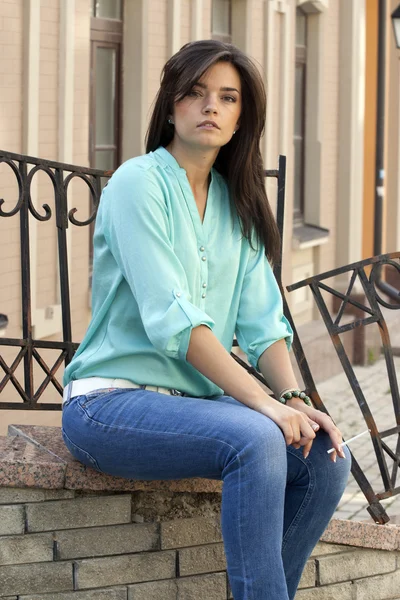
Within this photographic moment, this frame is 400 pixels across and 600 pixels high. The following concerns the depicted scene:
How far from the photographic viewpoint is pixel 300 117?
1224 cm

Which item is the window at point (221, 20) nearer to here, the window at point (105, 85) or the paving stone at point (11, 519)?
the window at point (105, 85)

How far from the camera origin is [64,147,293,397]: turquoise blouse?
320cm

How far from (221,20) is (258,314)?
22.6 feet

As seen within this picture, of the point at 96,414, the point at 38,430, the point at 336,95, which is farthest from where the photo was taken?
the point at 336,95

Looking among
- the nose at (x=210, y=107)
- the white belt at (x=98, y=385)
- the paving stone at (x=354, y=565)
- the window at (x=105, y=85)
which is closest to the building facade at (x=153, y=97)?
the window at (x=105, y=85)

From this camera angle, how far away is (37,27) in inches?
268

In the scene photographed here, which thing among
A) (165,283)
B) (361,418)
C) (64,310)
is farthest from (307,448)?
(361,418)

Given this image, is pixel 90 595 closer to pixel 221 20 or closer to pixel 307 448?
pixel 307 448

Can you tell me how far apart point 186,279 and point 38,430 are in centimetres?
75

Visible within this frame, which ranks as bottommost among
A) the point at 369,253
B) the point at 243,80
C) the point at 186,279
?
the point at 369,253

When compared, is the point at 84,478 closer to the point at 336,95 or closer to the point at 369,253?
the point at 336,95

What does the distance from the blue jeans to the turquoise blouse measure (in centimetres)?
10

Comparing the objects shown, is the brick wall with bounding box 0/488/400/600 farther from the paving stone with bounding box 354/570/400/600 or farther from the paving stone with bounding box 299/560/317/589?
the paving stone with bounding box 354/570/400/600

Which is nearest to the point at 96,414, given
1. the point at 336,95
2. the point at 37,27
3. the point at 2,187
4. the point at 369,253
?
the point at 2,187
